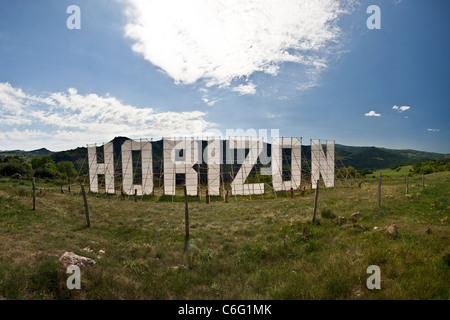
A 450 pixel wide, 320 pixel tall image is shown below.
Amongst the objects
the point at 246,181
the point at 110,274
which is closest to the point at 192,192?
the point at 246,181

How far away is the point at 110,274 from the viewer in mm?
6121

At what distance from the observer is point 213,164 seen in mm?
24641

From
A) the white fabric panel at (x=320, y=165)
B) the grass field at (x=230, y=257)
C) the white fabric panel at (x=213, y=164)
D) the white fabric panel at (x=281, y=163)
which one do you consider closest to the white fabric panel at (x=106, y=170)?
the white fabric panel at (x=213, y=164)

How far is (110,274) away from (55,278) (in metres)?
1.33

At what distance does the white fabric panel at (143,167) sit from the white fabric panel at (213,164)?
7.09 metres

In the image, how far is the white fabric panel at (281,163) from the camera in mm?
26203

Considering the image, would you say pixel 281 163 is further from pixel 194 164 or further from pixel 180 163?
pixel 180 163

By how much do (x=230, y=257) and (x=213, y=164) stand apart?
17366mm

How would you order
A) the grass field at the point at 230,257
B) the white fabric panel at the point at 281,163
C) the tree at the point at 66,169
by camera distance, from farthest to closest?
the tree at the point at 66,169 < the white fabric panel at the point at 281,163 < the grass field at the point at 230,257

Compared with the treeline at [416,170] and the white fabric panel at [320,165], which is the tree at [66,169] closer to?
the white fabric panel at [320,165]

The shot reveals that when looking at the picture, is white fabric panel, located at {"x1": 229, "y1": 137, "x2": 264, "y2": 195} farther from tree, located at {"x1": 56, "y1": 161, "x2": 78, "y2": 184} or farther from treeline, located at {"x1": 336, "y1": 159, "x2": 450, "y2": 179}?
tree, located at {"x1": 56, "y1": 161, "x2": 78, "y2": 184}

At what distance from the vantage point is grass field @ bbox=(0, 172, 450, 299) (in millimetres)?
5004

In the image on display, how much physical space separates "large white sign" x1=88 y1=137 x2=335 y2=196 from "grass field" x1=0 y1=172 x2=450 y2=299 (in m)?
11.8
